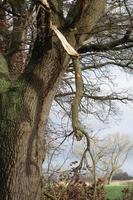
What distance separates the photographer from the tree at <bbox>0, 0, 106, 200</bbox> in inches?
290

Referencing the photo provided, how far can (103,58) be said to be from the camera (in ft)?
52.1

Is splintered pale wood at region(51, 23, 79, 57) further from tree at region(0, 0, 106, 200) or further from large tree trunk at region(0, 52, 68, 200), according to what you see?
large tree trunk at region(0, 52, 68, 200)

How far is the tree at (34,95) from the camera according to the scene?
7371mm

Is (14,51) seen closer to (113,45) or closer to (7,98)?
(113,45)

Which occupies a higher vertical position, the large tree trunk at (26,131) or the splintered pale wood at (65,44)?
the splintered pale wood at (65,44)

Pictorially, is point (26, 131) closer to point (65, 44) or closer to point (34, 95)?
point (34, 95)

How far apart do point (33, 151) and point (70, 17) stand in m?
2.12

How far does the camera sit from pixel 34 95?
770 centimetres

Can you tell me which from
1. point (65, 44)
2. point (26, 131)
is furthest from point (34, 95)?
point (65, 44)

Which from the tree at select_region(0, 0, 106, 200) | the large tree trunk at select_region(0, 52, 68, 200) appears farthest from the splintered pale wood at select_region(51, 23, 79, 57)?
the large tree trunk at select_region(0, 52, 68, 200)

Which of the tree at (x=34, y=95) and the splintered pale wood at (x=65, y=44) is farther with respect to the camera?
the tree at (x=34, y=95)

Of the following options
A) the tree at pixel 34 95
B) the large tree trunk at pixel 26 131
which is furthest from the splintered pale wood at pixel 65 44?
the large tree trunk at pixel 26 131

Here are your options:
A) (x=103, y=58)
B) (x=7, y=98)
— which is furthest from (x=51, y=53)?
(x=103, y=58)

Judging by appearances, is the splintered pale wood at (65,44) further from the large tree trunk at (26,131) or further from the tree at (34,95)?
the large tree trunk at (26,131)
